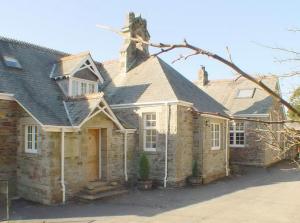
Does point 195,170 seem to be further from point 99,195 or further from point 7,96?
point 7,96

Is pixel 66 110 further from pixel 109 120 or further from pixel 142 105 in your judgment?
pixel 142 105

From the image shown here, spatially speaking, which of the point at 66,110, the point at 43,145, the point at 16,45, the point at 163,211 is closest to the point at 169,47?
the point at 163,211

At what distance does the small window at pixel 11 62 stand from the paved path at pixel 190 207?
6.74 metres

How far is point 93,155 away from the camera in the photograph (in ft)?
56.9

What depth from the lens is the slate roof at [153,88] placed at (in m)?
19.2

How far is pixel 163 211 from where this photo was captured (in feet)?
43.3

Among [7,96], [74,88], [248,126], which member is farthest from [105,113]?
→ [248,126]

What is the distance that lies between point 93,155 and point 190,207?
5.86 meters

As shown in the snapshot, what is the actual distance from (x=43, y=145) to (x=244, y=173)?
14.3 meters

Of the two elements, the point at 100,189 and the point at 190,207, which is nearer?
the point at 190,207

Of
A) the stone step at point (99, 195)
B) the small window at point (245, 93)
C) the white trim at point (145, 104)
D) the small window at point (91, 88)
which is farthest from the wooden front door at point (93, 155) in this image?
the small window at point (245, 93)

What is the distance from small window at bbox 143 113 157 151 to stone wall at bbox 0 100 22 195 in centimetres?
675

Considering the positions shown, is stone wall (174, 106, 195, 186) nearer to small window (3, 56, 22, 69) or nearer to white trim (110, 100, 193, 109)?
white trim (110, 100, 193, 109)

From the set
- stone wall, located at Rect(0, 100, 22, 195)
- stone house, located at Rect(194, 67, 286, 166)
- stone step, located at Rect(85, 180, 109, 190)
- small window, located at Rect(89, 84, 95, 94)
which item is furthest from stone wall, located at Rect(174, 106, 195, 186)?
stone wall, located at Rect(0, 100, 22, 195)
